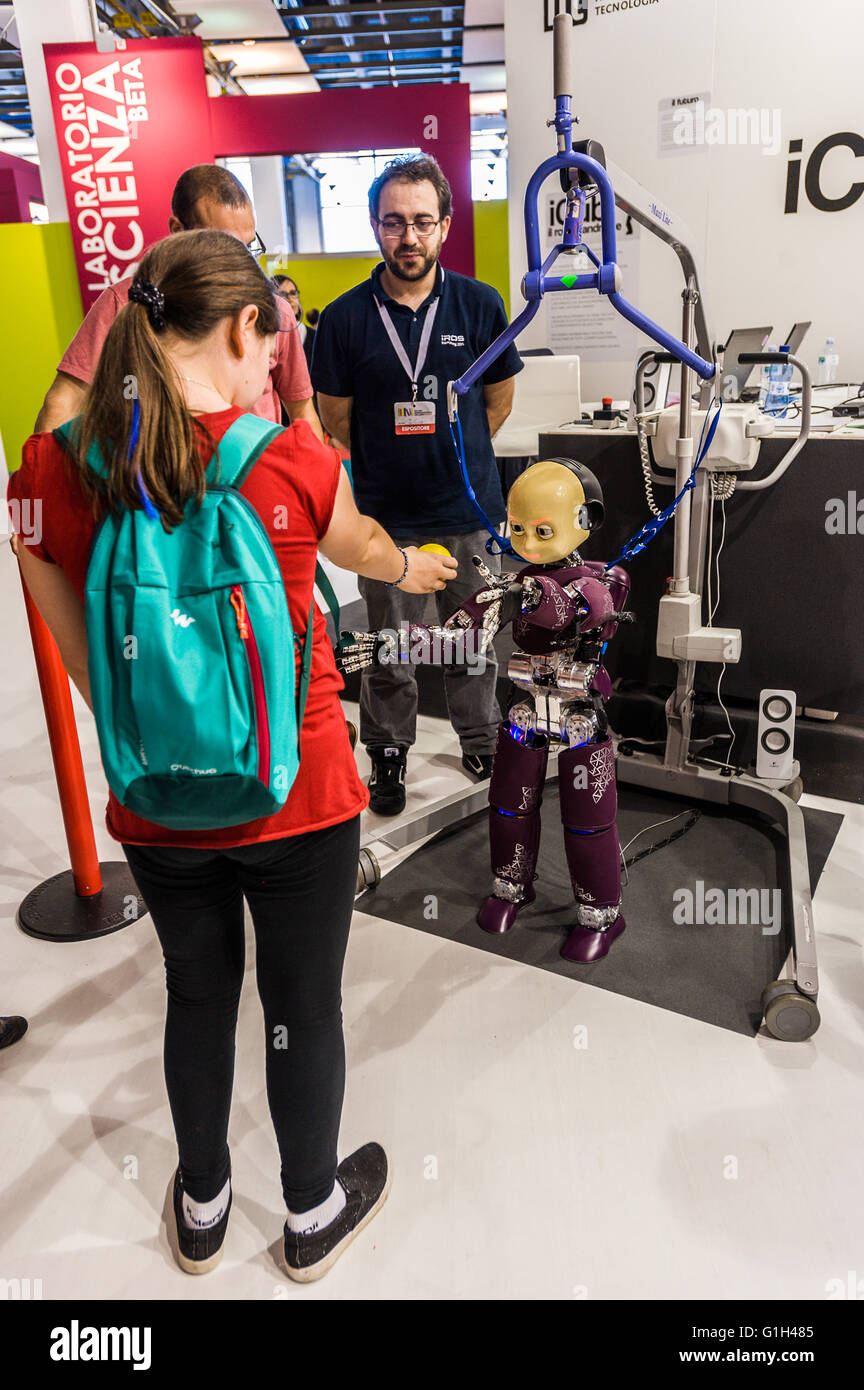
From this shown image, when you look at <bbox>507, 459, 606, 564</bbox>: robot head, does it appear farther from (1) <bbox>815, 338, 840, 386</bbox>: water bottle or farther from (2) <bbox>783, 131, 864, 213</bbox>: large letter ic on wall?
(2) <bbox>783, 131, 864, 213</bbox>: large letter ic on wall

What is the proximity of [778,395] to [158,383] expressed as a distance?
400 cm

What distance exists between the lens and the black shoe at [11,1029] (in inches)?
74.9

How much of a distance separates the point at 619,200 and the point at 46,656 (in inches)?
64.7

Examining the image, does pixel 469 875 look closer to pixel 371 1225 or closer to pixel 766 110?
pixel 371 1225

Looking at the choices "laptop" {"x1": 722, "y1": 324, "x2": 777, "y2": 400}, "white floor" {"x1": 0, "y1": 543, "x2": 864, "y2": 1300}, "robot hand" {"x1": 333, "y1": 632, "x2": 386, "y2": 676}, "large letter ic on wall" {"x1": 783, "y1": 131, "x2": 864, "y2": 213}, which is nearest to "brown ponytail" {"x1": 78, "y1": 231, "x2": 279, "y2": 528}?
"robot hand" {"x1": 333, "y1": 632, "x2": 386, "y2": 676}

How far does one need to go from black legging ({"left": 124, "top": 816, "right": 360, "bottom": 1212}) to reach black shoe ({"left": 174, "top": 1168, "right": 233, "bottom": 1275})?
0.07m

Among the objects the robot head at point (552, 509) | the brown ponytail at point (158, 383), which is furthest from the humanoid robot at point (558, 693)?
the brown ponytail at point (158, 383)

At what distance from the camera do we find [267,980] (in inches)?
49.3

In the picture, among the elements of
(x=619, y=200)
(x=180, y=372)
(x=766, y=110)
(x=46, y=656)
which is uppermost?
(x=766, y=110)

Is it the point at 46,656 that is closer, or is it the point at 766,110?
the point at 46,656

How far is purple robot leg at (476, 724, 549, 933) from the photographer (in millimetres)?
2131

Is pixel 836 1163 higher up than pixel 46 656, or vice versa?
pixel 46 656

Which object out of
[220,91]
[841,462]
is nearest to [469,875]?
[841,462]

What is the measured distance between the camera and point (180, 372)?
1029 mm
